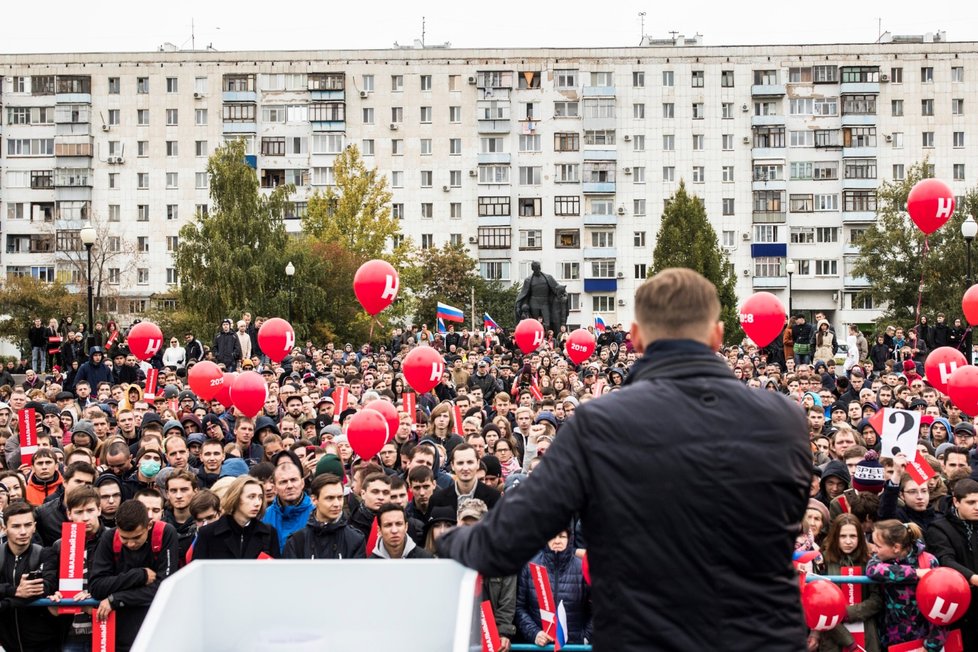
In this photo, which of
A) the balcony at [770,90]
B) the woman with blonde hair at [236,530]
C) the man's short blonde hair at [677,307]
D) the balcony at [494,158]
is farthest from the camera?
the balcony at [494,158]

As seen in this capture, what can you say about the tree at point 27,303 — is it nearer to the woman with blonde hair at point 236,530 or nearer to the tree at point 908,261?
the tree at point 908,261

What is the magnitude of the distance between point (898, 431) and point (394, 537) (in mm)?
4192

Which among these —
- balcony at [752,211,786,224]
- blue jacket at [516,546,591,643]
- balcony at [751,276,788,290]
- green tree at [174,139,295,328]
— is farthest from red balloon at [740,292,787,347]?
balcony at [752,211,786,224]

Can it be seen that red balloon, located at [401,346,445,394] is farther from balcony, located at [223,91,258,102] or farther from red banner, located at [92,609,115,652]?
balcony, located at [223,91,258,102]

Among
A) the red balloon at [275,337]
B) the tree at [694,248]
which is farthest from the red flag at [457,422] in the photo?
the tree at [694,248]

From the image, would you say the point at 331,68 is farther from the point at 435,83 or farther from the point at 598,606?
the point at 598,606

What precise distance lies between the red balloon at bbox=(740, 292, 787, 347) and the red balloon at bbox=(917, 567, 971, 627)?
8738 mm

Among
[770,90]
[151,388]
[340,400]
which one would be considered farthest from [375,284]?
[770,90]

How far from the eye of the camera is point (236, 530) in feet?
23.1

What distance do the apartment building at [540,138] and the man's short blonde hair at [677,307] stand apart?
71601 mm

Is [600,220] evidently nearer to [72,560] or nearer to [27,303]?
[27,303]

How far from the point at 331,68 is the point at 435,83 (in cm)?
688

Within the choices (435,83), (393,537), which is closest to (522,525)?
(393,537)

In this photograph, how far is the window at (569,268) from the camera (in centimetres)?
7519
